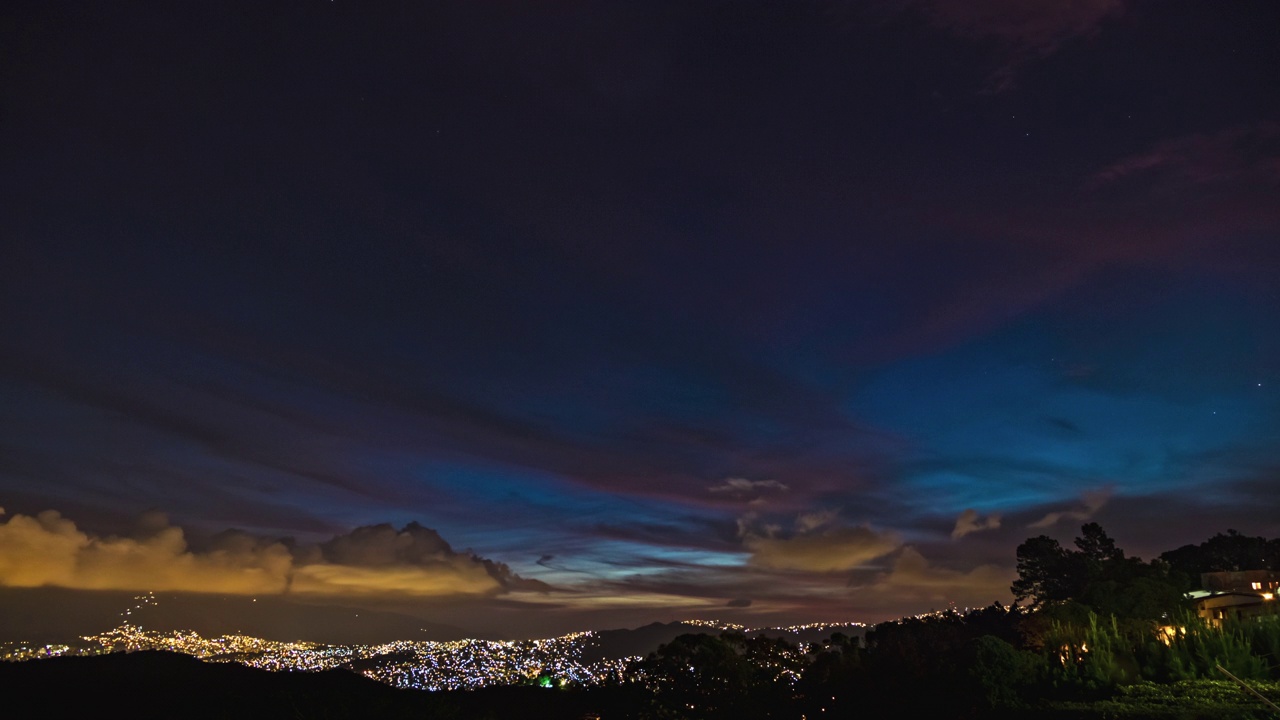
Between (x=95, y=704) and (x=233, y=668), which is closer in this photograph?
(x=95, y=704)

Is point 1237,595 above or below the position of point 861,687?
above

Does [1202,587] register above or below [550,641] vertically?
above

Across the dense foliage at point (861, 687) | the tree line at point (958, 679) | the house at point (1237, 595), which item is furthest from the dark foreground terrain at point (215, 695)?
the house at point (1237, 595)

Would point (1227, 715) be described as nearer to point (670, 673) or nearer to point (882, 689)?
point (882, 689)

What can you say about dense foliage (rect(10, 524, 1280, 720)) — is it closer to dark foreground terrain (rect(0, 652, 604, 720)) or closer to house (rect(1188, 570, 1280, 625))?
dark foreground terrain (rect(0, 652, 604, 720))

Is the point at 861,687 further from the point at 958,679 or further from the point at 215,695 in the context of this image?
the point at 215,695

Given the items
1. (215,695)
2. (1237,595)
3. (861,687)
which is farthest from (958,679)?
(1237,595)

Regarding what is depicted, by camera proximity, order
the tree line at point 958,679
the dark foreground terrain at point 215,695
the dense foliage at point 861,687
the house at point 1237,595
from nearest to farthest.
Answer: the dark foreground terrain at point 215,695 → the dense foliage at point 861,687 → the tree line at point 958,679 → the house at point 1237,595

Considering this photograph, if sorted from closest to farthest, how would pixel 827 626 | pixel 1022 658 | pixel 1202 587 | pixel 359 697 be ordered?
pixel 359 697 < pixel 1022 658 < pixel 1202 587 < pixel 827 626

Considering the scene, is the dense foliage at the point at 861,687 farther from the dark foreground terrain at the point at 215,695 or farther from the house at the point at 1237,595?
the house at the point at 1237,595

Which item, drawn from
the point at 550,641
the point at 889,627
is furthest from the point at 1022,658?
the point at 550,641

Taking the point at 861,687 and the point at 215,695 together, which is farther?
the point at 861,687
